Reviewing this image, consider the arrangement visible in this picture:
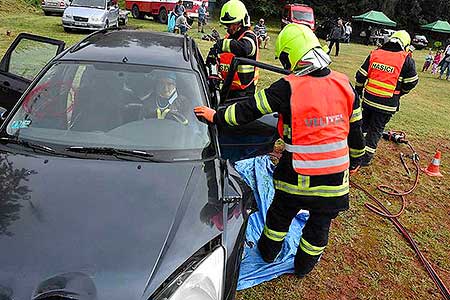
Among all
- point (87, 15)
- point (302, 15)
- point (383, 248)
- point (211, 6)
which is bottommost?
point (211, 6)

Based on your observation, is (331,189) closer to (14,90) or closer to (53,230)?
(53,230)

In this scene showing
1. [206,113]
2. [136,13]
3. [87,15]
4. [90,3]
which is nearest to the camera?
[206,113]

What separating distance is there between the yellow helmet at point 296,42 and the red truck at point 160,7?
1996 cm

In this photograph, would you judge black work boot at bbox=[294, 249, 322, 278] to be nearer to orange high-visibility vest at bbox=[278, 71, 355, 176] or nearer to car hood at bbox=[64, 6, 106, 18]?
orange high-visibility vest at bbox=[278, 71, 355, 176]

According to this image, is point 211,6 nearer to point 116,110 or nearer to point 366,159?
point 366,159

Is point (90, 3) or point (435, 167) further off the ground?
point (90, 3)

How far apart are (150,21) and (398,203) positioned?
68.6 ft

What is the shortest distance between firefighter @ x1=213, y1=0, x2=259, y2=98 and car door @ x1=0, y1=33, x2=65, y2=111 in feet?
5.65

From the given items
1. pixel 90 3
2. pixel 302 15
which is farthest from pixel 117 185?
pixel 302 15

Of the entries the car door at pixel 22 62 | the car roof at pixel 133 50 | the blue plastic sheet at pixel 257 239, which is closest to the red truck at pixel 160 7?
the car door at pixel 22 62

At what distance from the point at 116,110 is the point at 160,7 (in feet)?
68.3

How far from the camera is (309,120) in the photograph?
278 cm

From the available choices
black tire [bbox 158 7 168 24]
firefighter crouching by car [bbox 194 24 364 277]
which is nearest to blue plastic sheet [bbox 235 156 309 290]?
firefighter crouching by car [bbox 194 24 364 277]

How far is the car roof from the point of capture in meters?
3.13
